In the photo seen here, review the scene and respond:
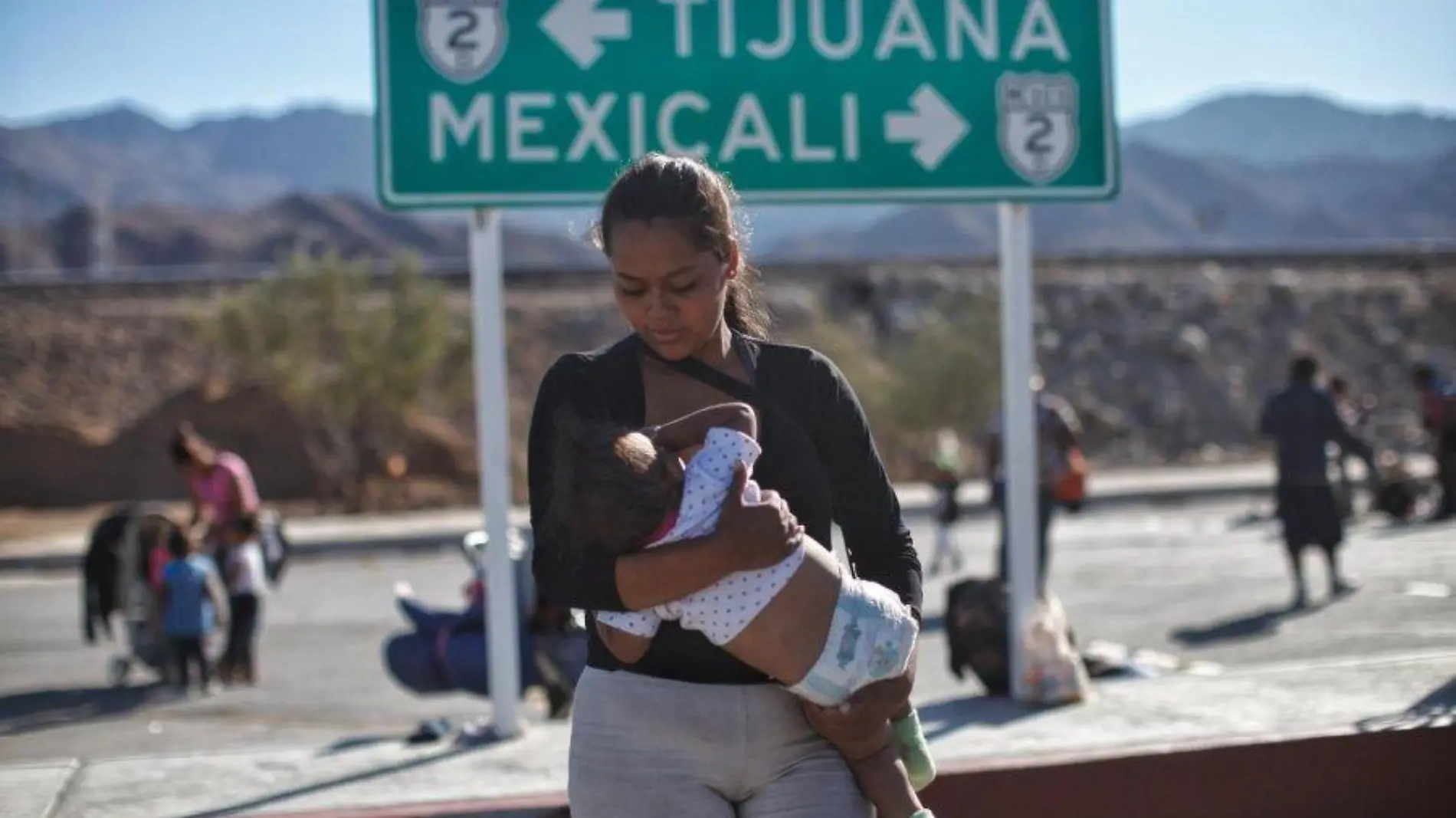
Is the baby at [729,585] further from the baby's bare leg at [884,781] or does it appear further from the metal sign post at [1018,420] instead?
the metal sign post at [1018,420]

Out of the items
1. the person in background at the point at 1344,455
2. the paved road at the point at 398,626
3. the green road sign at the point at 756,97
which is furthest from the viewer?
the person in background at the point at 1344,455

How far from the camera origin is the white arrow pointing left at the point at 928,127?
7578 millimetres

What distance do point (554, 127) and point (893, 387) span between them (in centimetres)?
2891

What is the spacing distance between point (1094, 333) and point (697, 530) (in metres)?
45.9

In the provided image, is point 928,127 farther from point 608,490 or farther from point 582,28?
point 608,490

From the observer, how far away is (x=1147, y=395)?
44.6 metres

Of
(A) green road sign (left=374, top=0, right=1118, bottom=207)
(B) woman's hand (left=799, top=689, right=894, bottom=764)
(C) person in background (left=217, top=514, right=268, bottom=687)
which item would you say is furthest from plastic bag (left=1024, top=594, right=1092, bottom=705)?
(C) person in background (left=217, top=514, right=268, bottom=687)

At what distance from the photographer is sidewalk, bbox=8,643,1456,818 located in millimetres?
6012

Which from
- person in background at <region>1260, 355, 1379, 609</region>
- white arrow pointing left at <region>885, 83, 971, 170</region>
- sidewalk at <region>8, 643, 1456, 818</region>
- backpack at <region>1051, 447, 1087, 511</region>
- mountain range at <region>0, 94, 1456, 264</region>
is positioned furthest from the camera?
mountain range at <region>0, 94, 1456, 264</region>

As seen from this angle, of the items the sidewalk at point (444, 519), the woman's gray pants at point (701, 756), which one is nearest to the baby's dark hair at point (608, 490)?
the woman's gray pants at point (701, 756)

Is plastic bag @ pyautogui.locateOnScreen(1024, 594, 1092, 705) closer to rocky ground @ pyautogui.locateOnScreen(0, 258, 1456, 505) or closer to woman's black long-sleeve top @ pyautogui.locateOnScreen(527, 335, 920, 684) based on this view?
woman's black long-sleeve top @ pyautogui.locateOnScreen(527, 335, 920, 684)

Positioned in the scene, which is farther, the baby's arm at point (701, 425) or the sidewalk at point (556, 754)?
the sidewalk at point (556, 754)

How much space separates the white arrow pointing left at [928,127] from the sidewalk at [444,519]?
48.9 feet

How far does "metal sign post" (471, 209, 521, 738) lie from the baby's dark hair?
4.24m
